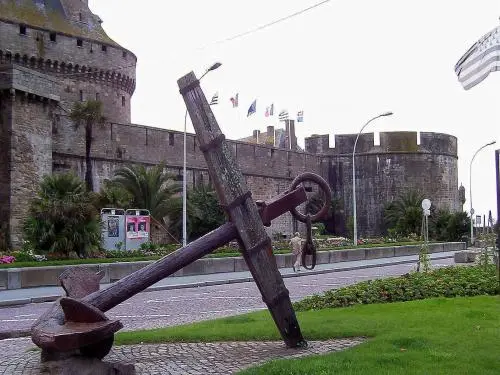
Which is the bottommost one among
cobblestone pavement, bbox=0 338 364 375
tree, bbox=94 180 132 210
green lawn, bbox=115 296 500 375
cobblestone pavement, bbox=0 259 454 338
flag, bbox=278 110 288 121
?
cobblestone pavement, bbox=0 259 454 338

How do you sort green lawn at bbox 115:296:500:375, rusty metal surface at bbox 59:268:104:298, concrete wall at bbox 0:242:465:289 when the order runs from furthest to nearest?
concrete wall at bbox 0:242:465:289, rusty metal surface at bbox 59:268:104:298, green lawn at bbox 115:296:500:375

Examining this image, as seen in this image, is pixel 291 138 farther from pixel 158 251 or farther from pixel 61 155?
pixel 158 251

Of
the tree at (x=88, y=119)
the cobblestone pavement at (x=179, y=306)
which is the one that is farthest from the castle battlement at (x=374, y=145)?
the cobblestone pavement at (x=179, y=306)

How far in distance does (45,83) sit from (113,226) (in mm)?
9050

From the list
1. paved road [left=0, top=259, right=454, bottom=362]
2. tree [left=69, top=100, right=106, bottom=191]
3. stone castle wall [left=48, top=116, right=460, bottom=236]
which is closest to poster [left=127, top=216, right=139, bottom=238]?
tree [left=69, top=100, right=106, bottom=191]

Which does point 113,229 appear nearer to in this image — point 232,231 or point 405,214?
point 232,231

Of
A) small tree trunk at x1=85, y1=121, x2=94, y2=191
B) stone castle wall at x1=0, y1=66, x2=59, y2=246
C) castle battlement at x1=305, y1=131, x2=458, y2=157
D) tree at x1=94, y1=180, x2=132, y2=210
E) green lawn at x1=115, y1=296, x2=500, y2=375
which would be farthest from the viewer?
castle battlement at x1=305, y1=131, x2=458, y2=157

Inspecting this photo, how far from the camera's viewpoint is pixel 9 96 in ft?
96.7

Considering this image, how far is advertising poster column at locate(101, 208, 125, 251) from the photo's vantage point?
25.5 meters

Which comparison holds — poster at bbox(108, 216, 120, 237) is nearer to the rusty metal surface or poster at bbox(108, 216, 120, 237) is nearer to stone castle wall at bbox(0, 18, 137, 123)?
stone castle wall at bbox(0, 18, 137, 123)

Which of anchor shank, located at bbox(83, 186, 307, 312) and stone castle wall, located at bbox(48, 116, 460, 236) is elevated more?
stone castle wall, located at bbox(48, 116, 460, 236)

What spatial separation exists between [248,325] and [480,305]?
3390 mm

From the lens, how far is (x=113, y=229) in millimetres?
25812

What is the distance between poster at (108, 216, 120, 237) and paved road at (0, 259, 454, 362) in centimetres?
820
